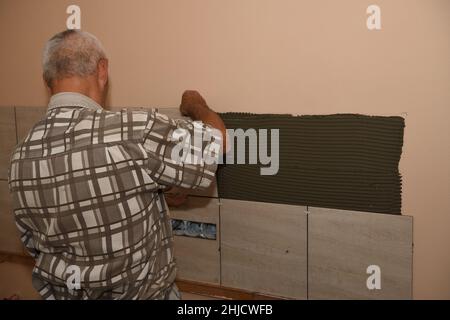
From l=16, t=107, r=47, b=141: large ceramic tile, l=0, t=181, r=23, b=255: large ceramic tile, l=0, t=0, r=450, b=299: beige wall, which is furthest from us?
l=0, t=181, r=23, b=255: large ceramic tile

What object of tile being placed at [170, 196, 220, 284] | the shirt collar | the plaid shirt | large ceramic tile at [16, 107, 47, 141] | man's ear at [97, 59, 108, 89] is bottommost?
tile being placed at [170, 196, 220, 284]

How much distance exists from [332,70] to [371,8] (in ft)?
0.61

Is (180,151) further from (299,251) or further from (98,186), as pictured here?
(299,251)

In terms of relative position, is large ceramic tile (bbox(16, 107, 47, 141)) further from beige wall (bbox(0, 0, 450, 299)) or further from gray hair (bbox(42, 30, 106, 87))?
gray hair (bbox(42, 30, 106, 87))

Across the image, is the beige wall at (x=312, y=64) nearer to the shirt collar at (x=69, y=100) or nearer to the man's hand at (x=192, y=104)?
the man's hand at (x=192, y=104)

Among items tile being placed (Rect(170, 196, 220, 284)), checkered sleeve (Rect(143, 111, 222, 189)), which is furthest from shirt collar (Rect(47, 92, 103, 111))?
tile being placed (Rect(170, 196, 220, 284))

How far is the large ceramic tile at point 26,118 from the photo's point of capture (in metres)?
1.54

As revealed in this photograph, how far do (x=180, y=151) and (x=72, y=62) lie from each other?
0.32 m

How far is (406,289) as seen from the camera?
46.1 inches

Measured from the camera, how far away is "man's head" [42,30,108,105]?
0.94 meters

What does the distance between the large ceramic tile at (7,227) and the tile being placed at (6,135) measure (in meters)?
0.08
